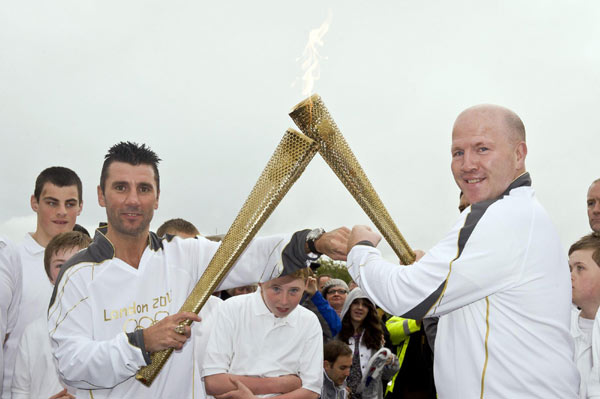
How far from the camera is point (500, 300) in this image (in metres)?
2.95

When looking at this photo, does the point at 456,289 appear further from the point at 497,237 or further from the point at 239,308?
the point at 239,308

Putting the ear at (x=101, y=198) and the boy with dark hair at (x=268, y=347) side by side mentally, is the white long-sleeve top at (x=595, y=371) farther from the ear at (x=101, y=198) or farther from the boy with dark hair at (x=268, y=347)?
the ear at (x=101, y=198)

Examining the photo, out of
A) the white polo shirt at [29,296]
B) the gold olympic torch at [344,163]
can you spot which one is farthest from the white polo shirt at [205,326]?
the gold olympic torch at [344,163]

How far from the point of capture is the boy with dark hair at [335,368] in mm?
5754

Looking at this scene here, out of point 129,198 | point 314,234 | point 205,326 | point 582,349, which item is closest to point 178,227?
point 205,326

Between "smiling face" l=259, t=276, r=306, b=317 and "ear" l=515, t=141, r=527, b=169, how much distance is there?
2.08 m

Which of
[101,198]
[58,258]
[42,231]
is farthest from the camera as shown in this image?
[42,231]

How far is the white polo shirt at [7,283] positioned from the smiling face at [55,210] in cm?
130

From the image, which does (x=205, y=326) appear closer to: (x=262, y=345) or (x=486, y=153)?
(x=262, y=345)

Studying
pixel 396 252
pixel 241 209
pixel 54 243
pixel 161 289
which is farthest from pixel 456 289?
pixel 54 243

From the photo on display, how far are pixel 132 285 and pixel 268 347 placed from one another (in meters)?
1.50

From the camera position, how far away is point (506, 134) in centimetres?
325

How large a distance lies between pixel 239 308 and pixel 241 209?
4.69 feet

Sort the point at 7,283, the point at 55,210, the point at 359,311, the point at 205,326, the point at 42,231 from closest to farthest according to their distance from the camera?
the point at 7,283
the point at 205,326
the point at 42,231
the point at 55,210
the point at 359,311
